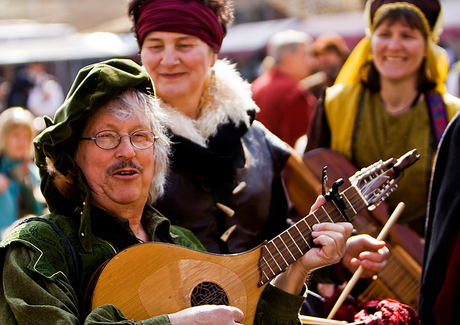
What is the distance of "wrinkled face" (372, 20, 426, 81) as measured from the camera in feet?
10.9

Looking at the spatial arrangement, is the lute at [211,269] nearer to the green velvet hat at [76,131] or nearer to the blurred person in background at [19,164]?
the green velvet hat at [76,131]

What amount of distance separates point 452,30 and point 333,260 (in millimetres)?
12453

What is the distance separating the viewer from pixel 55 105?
11062 mm

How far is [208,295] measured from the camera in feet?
6.82

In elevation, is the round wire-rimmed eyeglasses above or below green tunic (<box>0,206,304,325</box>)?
above

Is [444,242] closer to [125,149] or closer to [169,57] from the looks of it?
[125,149]

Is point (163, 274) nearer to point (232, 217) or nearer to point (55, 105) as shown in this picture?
point (232, 217)

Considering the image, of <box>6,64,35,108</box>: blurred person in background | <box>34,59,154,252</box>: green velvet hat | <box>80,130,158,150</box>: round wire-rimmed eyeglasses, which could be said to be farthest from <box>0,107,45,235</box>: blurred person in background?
<box>6,64,35,108</box>: blurred person in background

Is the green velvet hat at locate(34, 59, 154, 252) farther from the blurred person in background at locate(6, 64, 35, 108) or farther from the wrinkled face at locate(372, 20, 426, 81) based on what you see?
the blurred person in background at locate(6, 64, 35, 108)

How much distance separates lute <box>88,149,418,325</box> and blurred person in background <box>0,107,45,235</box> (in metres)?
3.68

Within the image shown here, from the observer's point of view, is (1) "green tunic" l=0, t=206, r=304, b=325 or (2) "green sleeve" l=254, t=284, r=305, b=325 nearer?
(1) "green tunic" l=0, t=206, r=304, b=325

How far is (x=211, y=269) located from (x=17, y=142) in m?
4.09

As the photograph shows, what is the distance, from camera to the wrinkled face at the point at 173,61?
2627 millimetres

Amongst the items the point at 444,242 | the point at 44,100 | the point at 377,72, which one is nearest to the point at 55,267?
the point at 444,242
